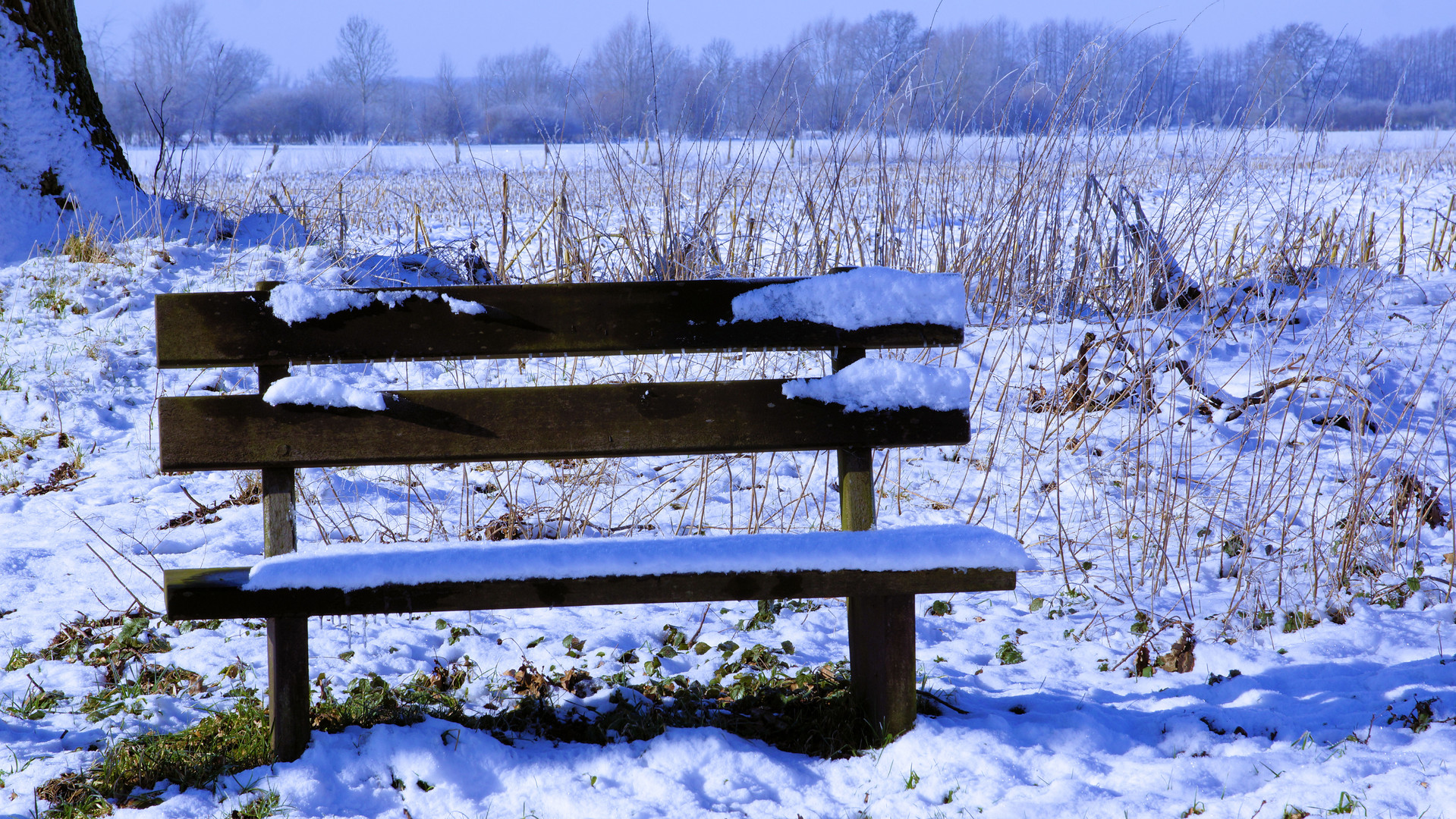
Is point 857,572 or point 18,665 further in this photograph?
point 18,665

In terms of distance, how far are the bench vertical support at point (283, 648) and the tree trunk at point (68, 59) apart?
16.0ft

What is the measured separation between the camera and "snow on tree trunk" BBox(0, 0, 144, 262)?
194 inches

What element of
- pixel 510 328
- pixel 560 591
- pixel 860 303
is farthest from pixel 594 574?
pixel 860 303

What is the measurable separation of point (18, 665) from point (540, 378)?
6.82 ft

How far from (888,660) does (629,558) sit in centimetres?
55

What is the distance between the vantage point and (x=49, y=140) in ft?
16.8

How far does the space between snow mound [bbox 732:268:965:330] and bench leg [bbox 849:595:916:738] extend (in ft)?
1.75

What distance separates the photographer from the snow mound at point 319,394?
62.4 inches

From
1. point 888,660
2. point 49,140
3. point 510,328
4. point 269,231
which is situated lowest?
point 888,660

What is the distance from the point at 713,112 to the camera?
369 centimetres

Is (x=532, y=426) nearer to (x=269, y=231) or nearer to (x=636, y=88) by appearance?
(x=636, y=88)

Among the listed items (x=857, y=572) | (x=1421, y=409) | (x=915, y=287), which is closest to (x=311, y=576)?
(x=857, y=572)

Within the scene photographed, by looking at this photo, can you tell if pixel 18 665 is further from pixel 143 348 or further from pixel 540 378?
pixel 143 348

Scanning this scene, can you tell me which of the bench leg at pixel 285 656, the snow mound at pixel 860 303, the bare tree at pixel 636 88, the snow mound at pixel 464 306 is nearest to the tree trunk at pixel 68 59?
the bare tree at pixel 636 88
